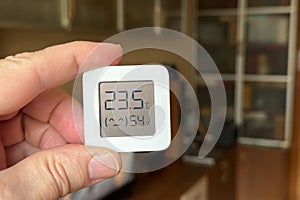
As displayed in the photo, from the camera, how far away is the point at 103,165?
0.52 meters

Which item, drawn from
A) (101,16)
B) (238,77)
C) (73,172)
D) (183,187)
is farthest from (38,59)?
(238,77)

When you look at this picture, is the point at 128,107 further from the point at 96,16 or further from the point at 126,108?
the point at 96,16

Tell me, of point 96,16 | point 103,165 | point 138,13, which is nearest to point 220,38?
point 138,13

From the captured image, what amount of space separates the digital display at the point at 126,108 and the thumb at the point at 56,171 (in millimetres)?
40

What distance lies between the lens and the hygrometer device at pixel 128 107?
48cm

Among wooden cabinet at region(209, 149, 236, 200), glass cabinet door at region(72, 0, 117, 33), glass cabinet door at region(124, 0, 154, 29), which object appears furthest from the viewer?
wooden cabinet at region(209, 149, 236, 200)

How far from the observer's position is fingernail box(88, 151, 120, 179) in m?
0.51

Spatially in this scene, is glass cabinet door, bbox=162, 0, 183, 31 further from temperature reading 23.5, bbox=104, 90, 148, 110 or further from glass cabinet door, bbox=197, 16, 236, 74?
temperature reading 23.5, bbox=104, 90, 148, 110

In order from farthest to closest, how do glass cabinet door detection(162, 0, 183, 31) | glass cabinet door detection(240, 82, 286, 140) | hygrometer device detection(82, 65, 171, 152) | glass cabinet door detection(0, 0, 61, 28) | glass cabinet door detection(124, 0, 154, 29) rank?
glass cabinet door detection(240, 82, 286, 140) < glass cabinet door detection(162, 0, 183, 31) < glass cabinet door detection(124, 0, 154, 29) < glass cabinet door detection(0, 0, 61, 28) < hygrometer device detection(82, 65, 171, 152)

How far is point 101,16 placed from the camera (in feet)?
4.81

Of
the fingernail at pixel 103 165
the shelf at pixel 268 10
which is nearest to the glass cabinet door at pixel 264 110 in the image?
the shelf at pixel 268 10

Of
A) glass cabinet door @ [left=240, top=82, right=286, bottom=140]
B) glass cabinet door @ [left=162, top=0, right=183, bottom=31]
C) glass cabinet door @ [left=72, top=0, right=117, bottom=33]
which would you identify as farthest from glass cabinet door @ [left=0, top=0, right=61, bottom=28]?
glass cabinet door @ [left=240, top=82, right=286, bottom=140]

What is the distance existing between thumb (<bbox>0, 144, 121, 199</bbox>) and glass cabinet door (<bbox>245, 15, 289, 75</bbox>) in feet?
7.43

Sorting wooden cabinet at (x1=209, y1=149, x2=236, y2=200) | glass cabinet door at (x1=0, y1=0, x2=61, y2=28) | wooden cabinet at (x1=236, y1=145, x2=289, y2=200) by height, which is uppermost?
glass cabinet door at (x1=0, y1=0, x2=61, y2=28)
